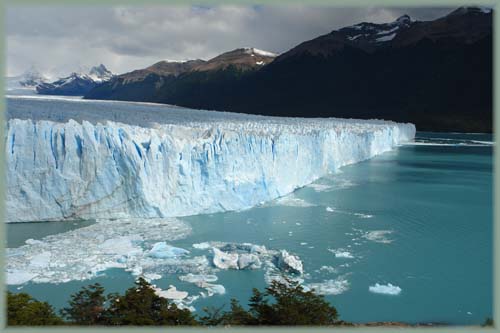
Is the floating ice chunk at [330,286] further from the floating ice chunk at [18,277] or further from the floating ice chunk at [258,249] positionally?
the floating ice chunk at [18,277]

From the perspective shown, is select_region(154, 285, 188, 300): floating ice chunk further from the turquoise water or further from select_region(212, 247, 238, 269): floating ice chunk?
select_region(212, 247, 238, 269): floating ice chunk

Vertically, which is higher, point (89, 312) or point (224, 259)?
point (89, 312)

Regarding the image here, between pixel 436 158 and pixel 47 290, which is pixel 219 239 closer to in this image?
pixel 47 290

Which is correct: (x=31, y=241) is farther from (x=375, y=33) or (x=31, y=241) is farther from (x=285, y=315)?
(x=375, y=33)

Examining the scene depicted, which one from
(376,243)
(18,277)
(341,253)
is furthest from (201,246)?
(376,243)

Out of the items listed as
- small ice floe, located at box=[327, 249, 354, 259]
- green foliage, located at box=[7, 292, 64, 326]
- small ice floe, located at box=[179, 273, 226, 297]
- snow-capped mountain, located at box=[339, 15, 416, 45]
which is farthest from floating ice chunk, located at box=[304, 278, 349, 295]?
snow-capped mountain, located at box=[339, 15, 416, 45]

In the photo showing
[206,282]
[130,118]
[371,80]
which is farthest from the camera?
[371,80]

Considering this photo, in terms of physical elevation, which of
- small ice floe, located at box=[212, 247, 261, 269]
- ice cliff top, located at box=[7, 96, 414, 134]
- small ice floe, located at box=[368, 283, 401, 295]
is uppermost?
ice cliff top, located at box=[7, 96, 414, 134]
